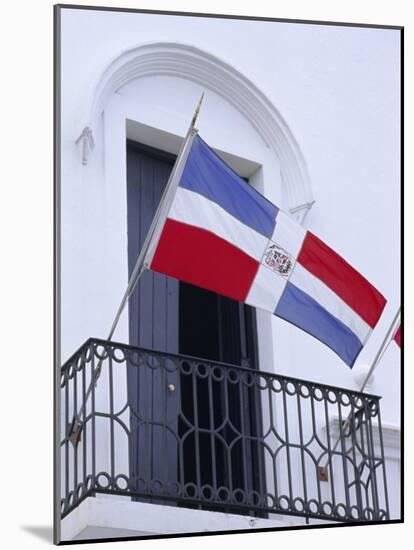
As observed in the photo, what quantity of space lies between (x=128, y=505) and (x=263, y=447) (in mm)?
849

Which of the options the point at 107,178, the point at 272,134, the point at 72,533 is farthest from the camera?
the point at 272,134

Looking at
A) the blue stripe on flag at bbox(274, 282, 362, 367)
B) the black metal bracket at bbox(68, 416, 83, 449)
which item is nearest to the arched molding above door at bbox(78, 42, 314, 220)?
the blue stripe on flag at bbox(274, 282, 362, 367)

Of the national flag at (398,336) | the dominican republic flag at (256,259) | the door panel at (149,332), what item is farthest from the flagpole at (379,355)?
the door panel at (149,332)

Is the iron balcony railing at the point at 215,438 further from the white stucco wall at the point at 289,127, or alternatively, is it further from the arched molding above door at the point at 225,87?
the arched molding above door at the point at 225,87

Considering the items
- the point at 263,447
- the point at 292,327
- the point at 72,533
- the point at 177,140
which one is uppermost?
the point at 177,140

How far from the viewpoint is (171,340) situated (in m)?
7.36

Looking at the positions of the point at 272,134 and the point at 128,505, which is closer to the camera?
the point at 128,505

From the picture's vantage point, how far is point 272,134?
7.80 metres

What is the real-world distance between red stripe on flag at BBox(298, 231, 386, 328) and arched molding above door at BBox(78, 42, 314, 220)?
37 centimetres

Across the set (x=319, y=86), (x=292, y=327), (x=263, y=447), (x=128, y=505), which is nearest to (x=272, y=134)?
(x=319, y=86)

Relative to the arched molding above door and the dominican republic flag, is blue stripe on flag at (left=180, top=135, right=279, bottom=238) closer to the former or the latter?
the dominican republic flag

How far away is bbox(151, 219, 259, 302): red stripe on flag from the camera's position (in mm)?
6840

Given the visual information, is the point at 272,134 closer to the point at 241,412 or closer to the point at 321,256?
the point at 321,256

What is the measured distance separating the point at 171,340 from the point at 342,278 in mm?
732
